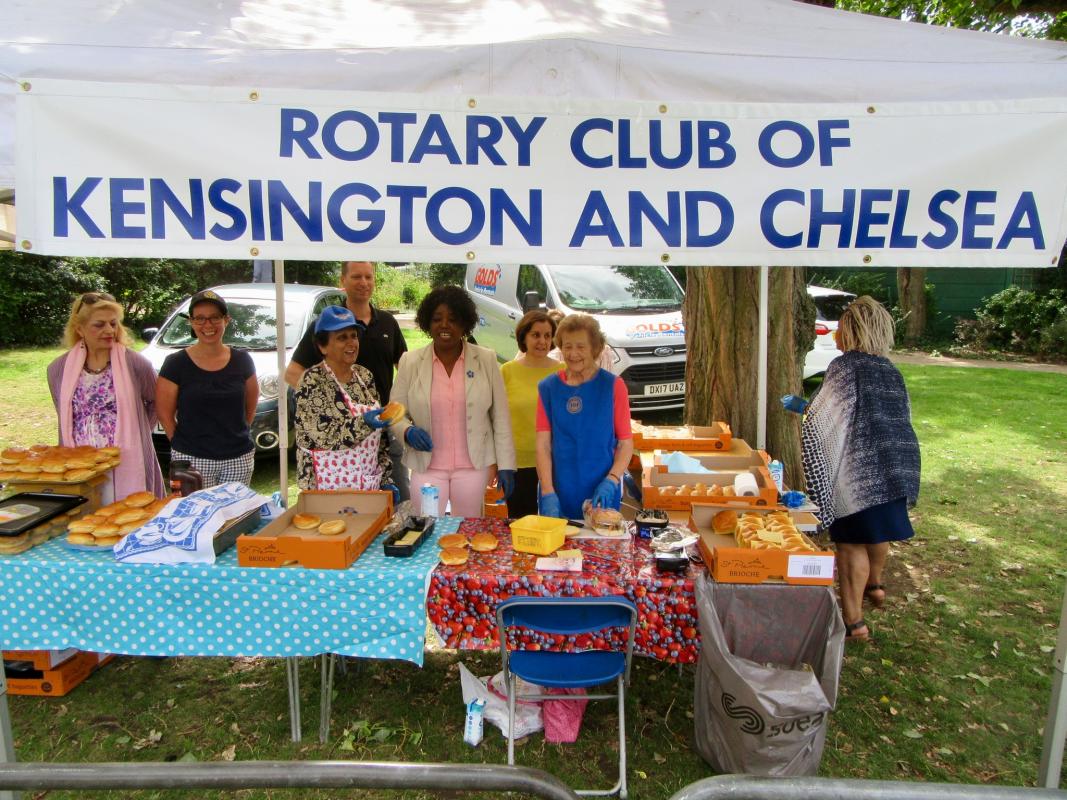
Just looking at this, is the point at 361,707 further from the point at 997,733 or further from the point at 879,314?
the point at 879,314

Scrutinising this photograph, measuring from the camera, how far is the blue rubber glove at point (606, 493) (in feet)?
11.9

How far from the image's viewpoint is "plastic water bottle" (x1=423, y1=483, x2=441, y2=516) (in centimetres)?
348

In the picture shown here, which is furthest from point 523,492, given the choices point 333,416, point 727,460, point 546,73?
point 546,73

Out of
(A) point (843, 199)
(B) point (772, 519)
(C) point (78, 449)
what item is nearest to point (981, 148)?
(A) point (843, 199)

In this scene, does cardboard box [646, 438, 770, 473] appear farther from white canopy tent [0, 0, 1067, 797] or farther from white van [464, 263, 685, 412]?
white van [464, 263, 685, 412]

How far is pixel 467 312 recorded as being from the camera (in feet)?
12.4

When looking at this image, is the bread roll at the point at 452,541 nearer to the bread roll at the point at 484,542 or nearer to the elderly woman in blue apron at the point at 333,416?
the bread roll at the point at 484,542

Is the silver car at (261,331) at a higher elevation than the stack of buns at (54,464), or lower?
higher

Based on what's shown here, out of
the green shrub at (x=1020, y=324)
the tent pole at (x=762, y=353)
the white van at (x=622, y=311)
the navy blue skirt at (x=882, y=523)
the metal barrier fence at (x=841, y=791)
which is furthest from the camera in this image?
the green shrub at (x=1020, y=324)

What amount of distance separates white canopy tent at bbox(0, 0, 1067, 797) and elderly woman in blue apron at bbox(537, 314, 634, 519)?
1.04 meters

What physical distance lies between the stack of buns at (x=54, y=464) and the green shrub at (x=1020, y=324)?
1595 centimetres

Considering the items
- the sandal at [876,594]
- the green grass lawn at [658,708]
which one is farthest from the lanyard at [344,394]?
the sandal at [876,594]

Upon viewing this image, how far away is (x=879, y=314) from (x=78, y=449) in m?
4.05

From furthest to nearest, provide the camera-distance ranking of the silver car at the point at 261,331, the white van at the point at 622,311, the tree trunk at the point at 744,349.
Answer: the white van at the point at 622,311
the silver car at the point at 261,331
the tree trunk at the point at 744,349
